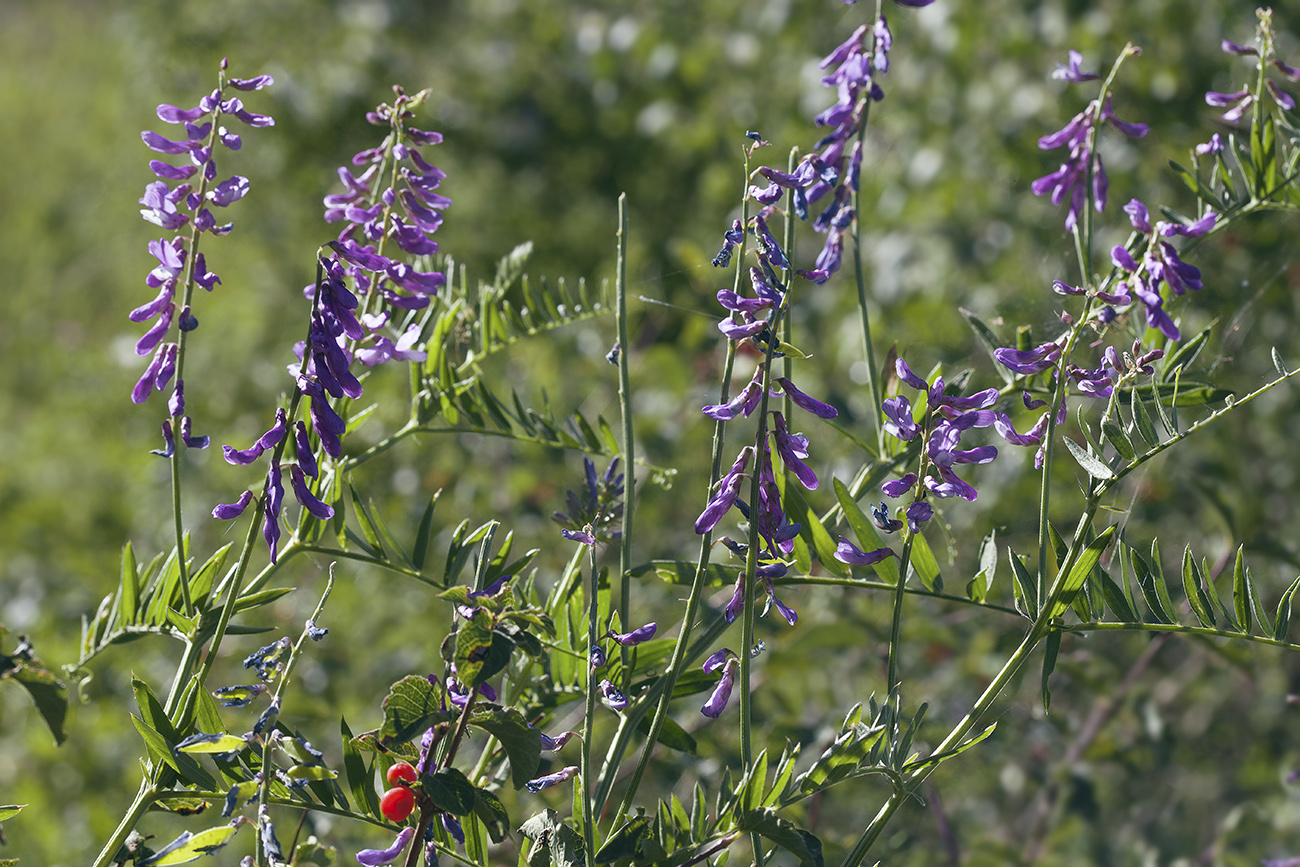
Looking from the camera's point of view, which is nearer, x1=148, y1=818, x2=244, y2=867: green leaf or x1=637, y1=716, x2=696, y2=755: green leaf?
x1=148, y1=818, x2=244, y2=867: green leaf

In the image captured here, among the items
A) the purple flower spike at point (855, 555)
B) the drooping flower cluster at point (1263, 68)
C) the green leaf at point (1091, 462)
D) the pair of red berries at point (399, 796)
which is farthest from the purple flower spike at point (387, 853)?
the drooping flower cluster at point (1263, 68)

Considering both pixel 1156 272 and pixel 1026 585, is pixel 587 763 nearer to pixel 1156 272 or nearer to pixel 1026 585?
pixel 1026 585

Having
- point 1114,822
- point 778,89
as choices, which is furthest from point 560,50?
point 1114,822

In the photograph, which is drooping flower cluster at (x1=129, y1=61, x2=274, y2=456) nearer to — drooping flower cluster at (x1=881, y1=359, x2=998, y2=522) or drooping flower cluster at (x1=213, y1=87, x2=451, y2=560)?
drooping flower cluster at (x1=213, y1=87, x2=451, y2=560)

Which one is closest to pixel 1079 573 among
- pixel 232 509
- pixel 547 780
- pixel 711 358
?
pixel 547 780

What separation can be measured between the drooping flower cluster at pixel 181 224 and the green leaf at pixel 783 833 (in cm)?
29

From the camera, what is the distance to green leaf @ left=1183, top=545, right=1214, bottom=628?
507 mm

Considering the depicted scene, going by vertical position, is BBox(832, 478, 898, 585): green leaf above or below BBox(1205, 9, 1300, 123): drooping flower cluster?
below

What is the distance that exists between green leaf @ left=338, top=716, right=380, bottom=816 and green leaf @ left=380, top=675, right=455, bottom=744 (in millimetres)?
36

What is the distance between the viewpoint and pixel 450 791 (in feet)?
1.51

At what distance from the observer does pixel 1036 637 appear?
487mm

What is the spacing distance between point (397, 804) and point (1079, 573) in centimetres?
31

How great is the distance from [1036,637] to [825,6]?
180 centimetres

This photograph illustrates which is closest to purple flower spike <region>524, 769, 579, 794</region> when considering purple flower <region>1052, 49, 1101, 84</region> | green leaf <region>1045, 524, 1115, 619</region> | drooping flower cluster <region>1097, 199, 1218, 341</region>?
green leaf <region>1045, 524, 1115, 619</region>
